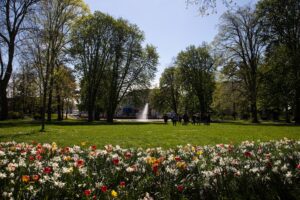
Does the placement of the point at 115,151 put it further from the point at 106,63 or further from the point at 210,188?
the point at 106,63

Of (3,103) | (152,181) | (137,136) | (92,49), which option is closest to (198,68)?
(92,49)

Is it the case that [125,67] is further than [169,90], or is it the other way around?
[169,90]

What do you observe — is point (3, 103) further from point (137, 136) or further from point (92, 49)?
point (137, 136)

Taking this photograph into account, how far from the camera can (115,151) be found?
729 centimetres

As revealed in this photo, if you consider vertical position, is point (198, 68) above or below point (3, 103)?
above

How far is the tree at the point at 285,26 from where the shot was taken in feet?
125

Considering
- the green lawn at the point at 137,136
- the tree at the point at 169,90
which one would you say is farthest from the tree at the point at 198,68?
A: the green lawn at the point at 137,136

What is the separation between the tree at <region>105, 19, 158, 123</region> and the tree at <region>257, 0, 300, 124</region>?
61.8 ft

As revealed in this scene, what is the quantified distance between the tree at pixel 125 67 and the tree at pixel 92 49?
3.48 ft

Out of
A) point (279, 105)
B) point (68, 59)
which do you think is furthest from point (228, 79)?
point (68, 59)

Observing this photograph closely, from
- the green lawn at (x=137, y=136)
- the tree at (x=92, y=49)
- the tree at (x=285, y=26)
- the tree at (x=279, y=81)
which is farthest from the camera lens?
the tree at (x=92, y=49)

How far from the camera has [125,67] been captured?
5053 cm

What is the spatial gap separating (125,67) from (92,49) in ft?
19.6

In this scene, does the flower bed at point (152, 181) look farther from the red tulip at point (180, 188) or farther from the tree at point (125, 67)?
the tree at point (125, 67)
